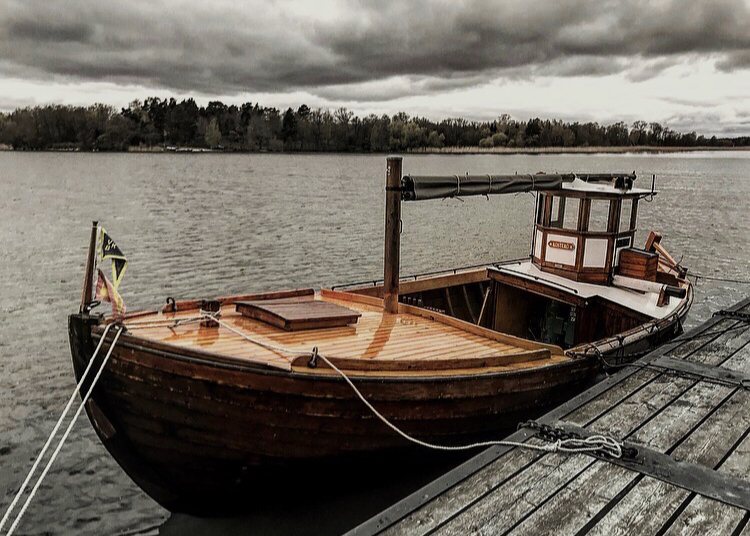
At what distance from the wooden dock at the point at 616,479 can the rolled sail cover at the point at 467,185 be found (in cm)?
450

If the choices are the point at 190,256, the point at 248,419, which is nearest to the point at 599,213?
the point at 248,419

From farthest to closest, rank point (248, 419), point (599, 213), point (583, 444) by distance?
1. point (599, 213)
2. point (248, 419)
3. point (583, 444)

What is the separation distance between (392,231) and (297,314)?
2.52m

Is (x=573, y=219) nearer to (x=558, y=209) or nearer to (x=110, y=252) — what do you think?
(x=558, y=209)

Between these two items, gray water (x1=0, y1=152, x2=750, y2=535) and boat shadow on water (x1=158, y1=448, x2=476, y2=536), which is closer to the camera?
boat shadow on water (x1=158, y1=448, x2=476, y2=536)

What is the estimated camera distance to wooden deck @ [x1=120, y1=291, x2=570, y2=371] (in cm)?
782

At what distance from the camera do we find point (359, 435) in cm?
779

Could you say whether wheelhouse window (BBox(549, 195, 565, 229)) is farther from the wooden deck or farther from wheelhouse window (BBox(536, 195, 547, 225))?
the wooden deck

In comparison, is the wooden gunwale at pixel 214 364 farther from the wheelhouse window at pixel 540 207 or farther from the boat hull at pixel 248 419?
the wheelhouse window at pixel 540 207

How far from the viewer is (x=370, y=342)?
8820 millimetres

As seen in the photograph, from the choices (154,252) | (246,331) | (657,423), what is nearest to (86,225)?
(154,252)

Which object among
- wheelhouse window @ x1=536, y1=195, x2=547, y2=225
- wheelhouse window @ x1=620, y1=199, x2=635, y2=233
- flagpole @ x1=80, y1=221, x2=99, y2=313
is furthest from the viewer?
wheelhouse window @ x1=536, y1=195, x2=547, y2=225

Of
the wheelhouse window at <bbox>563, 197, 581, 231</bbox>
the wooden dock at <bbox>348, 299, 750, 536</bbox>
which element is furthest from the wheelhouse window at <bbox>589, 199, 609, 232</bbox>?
the wooden dock at <bbox>348, 299, 750, 536</bbox>

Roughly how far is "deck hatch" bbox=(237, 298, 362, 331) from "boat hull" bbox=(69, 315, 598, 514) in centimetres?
175
